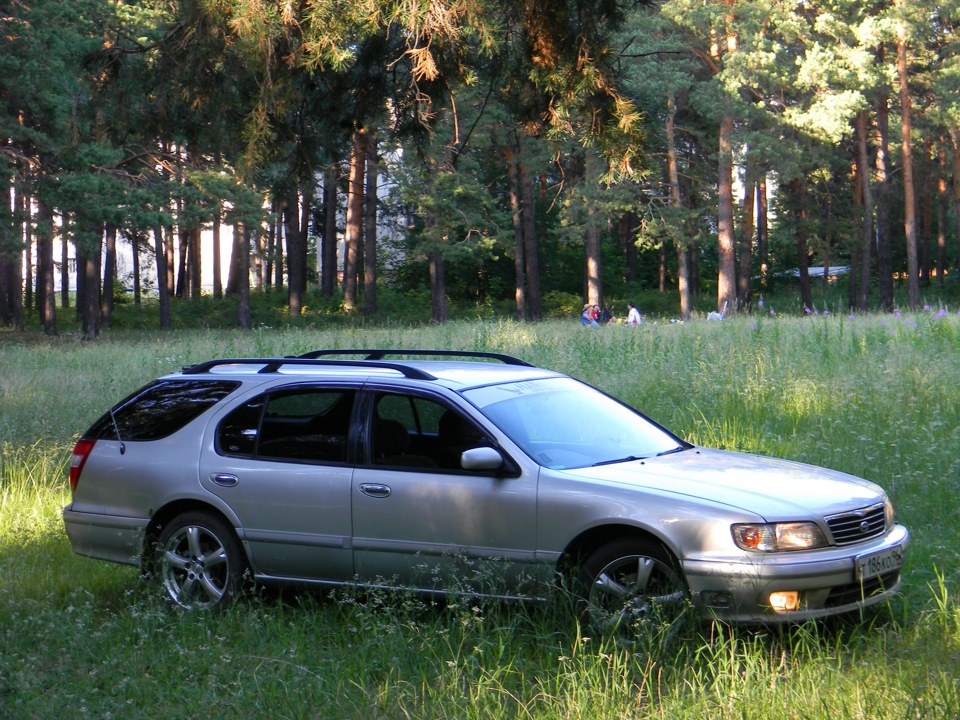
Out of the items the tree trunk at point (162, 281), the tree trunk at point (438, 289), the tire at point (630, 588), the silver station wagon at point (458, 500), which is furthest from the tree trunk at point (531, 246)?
the tire at point (630, 588)

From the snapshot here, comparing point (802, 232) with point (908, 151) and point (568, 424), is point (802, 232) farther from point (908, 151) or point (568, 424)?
point (568, 424)

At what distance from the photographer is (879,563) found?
215 inches

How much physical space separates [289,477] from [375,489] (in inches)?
23.5

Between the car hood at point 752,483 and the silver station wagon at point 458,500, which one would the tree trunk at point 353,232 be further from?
the car hood at point 752,483

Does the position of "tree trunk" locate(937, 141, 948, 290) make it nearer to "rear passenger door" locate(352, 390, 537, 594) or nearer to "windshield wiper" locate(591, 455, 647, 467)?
"windshield wiper" locate(591, 455, 647, 467)

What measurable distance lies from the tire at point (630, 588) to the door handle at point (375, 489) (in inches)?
49.0

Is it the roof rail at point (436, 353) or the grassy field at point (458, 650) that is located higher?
the roof rail at point (436, 353)

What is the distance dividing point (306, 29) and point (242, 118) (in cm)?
97

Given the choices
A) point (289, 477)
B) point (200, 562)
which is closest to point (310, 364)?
point (289, 477)

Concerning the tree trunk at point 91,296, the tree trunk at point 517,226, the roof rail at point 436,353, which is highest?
the tree trunk at point 517,226

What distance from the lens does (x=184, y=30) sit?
29.1ft

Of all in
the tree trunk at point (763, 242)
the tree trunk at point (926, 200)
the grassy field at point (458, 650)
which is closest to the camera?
the grassy field at point (458, 650)

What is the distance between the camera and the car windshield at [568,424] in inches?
242

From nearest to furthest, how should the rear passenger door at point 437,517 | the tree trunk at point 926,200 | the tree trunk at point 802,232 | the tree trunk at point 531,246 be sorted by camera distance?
the rear passenger door at point 437,517, the tree trunk at point 531,246, the tree trunk at point 802,232, the tree trunk at point 926,200
